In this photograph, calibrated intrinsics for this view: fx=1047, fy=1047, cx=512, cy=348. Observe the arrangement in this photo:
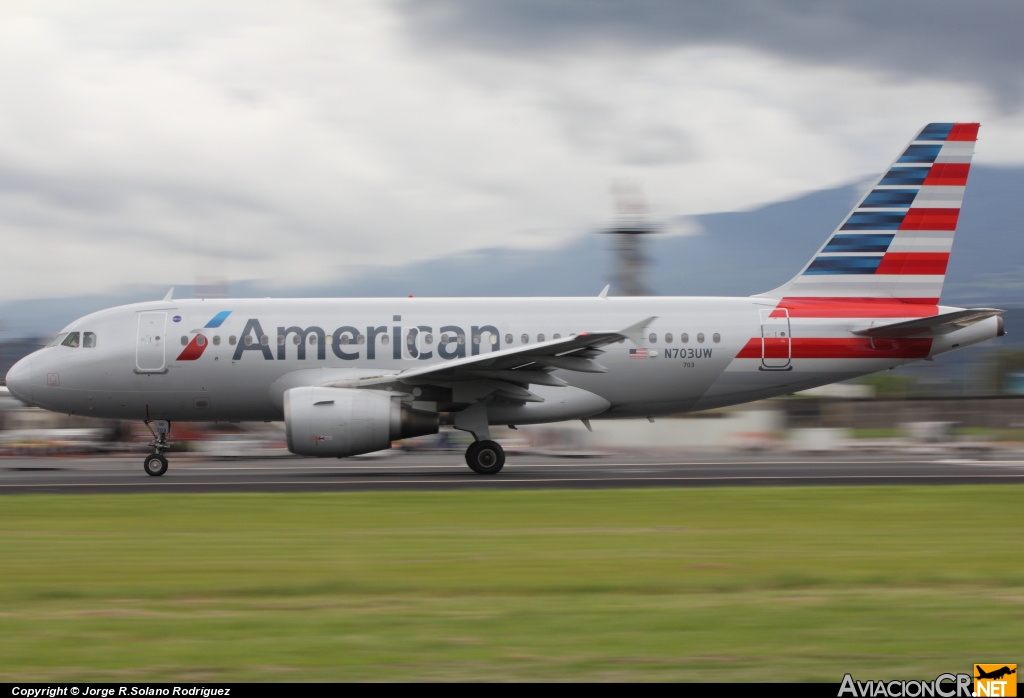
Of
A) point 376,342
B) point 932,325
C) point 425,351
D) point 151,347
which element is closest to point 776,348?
point 932,325

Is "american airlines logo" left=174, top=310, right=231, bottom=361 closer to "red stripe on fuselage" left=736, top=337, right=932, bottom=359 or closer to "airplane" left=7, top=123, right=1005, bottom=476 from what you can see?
"airplane" left=7, top=123, right=1005, bottom=476

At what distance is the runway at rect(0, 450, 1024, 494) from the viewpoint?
1722 centimetres

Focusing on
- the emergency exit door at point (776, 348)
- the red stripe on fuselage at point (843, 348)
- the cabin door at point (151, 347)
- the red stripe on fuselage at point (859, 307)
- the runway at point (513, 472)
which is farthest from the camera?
the red stripe on fuselage at point (859, 307)

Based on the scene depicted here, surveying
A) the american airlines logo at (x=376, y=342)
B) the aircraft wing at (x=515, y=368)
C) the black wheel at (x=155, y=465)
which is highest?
Answer: the american airlines logo at (x=376, y=342)

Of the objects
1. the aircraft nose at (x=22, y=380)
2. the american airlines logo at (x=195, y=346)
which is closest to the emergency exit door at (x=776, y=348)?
the american airlines logo at (x=195, y=346)

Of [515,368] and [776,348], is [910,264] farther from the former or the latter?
[515,368]

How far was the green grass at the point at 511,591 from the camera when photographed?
231 inches

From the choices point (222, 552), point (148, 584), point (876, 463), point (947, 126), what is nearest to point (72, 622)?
point (148, 584)

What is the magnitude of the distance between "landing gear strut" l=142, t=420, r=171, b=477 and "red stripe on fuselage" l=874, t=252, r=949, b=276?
14.8 meters

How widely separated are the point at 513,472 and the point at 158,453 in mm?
6879

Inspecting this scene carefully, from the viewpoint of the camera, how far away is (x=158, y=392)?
20.9 metres

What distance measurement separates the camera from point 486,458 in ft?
63.5

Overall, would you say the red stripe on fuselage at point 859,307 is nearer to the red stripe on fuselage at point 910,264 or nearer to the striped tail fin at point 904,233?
the striped tail fin at point 904,233

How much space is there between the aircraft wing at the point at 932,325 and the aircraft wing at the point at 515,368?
489 centimetres
